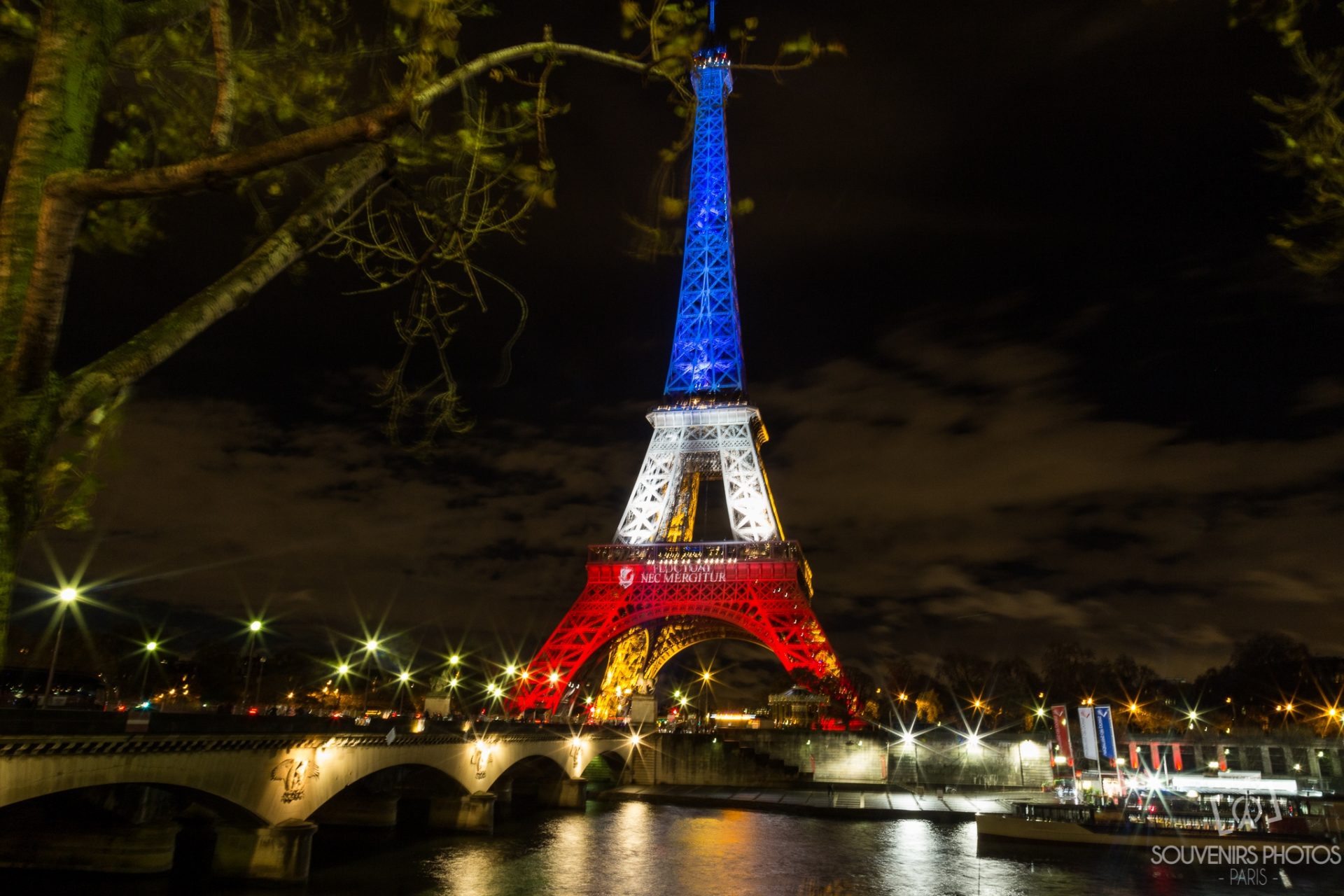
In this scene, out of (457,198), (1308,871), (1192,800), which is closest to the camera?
(457,198)

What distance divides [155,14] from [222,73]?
0.78m

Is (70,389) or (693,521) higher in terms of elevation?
(693,521)

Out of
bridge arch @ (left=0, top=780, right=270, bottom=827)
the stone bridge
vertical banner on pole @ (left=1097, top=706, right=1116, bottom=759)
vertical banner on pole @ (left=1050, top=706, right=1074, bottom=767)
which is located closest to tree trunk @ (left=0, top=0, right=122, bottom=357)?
the stone bridge

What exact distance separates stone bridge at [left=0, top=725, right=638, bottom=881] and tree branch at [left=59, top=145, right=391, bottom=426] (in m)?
13.3

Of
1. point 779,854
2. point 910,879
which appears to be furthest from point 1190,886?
point 779,854

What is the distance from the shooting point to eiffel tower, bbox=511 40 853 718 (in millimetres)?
50031

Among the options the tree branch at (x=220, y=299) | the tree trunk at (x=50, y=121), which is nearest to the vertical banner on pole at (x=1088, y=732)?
the tree branch at (x=220, y=299)

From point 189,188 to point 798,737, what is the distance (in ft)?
170

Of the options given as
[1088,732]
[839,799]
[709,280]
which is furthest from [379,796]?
[709,280]

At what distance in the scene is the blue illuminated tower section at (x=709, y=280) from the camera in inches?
2532

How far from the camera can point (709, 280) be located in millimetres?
68125

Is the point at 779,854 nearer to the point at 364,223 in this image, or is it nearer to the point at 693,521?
the point at 364,223

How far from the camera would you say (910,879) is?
24750 millimetres

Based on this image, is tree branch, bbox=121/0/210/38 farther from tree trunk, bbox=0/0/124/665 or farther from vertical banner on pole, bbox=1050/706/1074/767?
vertical banner on pole, bbox=1050/706/1074/767
